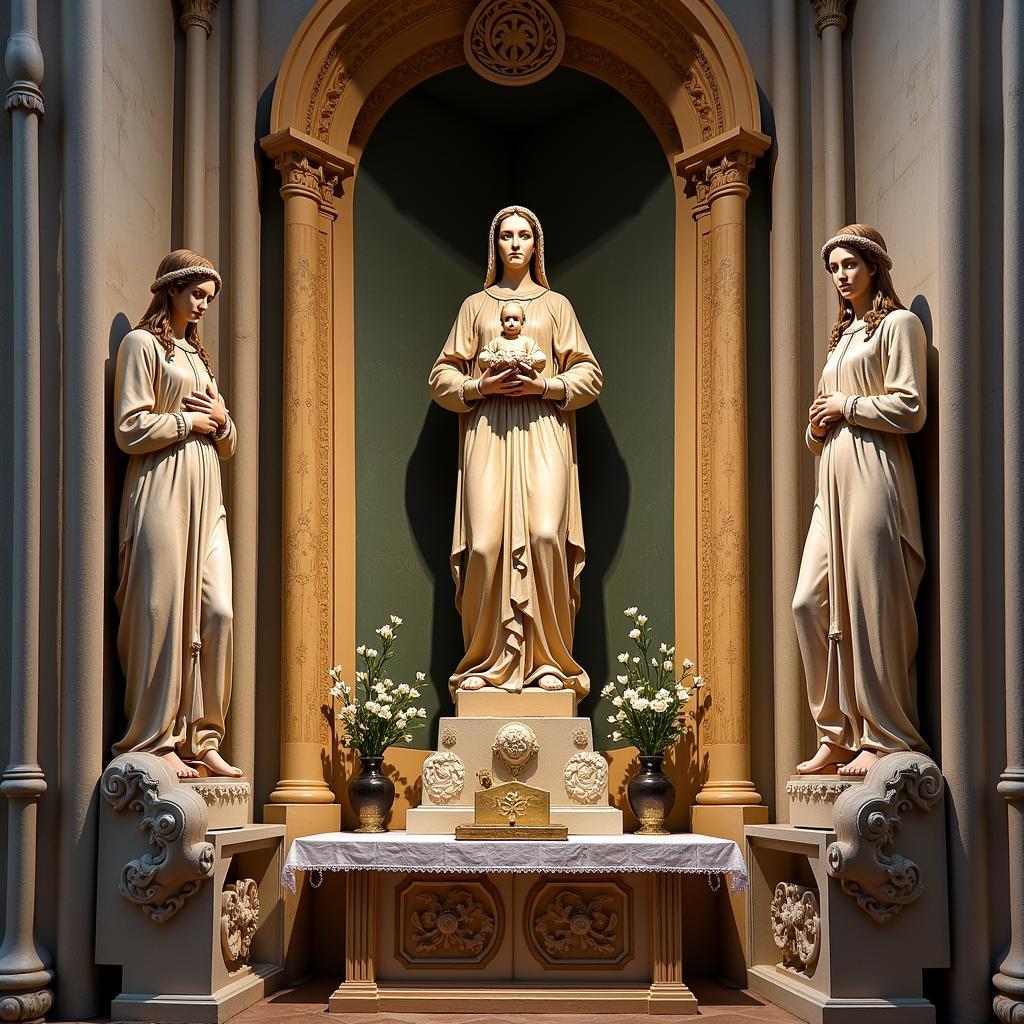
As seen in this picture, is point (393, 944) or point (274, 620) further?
point (274, 620)

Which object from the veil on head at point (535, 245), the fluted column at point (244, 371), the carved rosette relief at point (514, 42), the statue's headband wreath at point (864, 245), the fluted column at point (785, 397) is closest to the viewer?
the statue's headband wreath at point (864, 245)

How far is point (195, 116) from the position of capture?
25.8 ft

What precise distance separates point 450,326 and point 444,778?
2.88 metres

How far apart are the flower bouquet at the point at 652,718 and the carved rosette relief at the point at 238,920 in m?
1.88

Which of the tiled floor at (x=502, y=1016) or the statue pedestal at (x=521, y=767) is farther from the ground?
the statue pedestal at (x=521, y=767)

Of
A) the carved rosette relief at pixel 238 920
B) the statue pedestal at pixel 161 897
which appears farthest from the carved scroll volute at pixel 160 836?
the carved rosette relief at pixel 238 920

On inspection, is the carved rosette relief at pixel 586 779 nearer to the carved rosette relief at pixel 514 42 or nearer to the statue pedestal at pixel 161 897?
the statue pedestal at pixel 161 897

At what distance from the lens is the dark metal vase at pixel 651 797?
7207mm

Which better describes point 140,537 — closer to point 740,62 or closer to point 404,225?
point 404,225

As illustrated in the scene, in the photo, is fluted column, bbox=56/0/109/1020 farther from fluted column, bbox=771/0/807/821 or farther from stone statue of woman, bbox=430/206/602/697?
fluted column, bbox=771/0/807/821

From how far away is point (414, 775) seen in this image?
8008 millimetres

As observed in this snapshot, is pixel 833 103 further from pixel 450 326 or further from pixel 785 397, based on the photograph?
pixel 450 326

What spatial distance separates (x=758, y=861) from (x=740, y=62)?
420 cm

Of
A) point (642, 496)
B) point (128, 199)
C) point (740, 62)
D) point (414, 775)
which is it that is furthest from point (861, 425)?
point (128, 199)
